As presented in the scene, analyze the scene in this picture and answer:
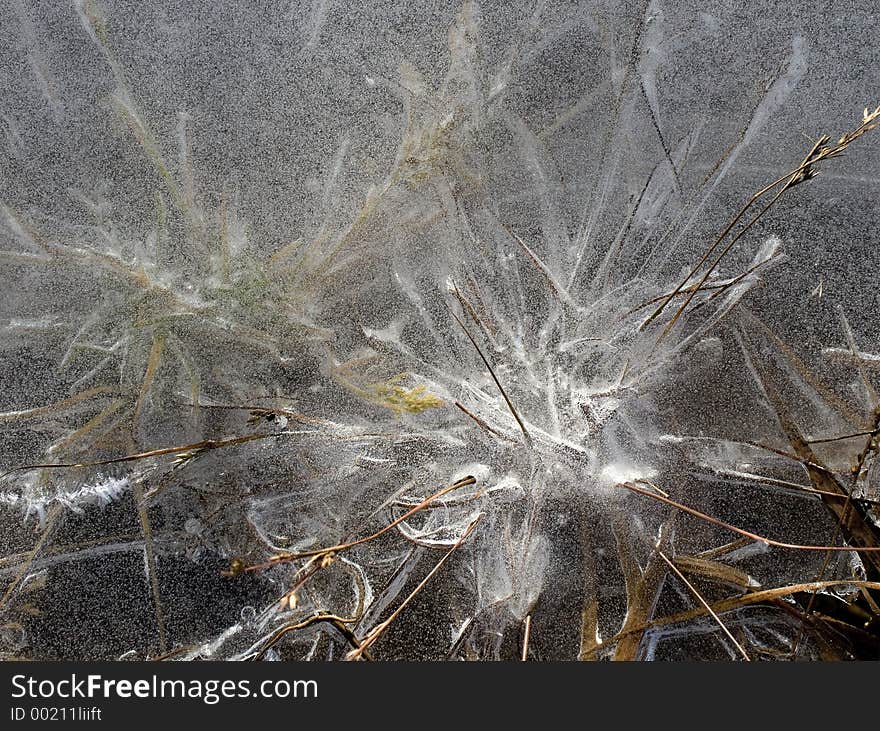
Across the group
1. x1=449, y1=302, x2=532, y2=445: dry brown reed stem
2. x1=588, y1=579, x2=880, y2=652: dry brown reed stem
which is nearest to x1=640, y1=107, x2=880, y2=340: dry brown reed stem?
x1=449, y1=302, x2=532, y2=445: dry brown reed stem

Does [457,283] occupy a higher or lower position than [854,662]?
higher

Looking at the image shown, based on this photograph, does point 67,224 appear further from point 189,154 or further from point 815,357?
point 815,357

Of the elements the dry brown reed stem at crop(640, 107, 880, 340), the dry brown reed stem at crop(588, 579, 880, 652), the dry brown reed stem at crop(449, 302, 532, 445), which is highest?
the dry brown reed stem at crop(640, 107, 880, 340)

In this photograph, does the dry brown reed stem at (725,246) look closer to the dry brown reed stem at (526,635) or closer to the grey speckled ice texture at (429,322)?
the grey speckled ice texture at (429,322)

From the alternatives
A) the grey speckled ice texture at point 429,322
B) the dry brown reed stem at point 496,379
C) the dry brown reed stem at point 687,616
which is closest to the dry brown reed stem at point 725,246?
the grey speckled ice texture at point 429,322

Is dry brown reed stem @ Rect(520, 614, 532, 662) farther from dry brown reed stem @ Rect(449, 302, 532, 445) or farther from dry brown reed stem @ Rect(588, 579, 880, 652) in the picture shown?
dry brown reed stem @ Rect(449, 302, 532, 445)

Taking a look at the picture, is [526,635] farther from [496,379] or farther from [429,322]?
[429,322]

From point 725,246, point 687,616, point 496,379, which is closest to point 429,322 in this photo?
point 496,379

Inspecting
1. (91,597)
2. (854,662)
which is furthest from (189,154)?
(854,662)
